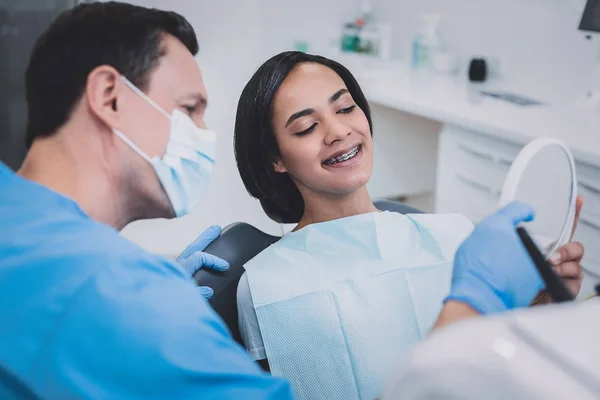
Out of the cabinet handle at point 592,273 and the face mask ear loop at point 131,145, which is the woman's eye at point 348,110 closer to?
the face mask ear loop at point 131,145

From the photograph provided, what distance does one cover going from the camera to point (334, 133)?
1397mm

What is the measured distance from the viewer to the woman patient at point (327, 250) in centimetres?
129

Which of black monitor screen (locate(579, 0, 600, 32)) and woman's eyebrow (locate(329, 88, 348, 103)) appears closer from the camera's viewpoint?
woman's eyebrow (locate(329, 88, 348, 103))

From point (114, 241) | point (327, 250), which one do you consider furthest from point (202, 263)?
point (114, 241)

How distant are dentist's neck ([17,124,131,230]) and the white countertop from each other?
1.30 metres

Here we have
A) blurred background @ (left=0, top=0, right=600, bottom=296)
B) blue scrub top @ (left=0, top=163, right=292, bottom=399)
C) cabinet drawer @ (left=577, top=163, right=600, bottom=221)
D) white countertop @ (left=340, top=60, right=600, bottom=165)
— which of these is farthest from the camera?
blurred background @ (left=0, top=0, right=600, bottom=296)

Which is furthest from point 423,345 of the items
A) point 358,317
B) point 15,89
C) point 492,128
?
point 15,89

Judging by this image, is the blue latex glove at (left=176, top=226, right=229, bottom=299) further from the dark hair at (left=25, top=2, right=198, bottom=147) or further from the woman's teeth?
the dark hair at (left=25, top=2, right=198, bottom=147)

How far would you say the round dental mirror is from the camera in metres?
1.05

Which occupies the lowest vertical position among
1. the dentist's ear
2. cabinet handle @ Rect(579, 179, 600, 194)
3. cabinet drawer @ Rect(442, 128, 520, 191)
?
cabinet drawer @ Rect(442, 128, 520, 191)

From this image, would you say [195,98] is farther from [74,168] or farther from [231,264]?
[231,264]

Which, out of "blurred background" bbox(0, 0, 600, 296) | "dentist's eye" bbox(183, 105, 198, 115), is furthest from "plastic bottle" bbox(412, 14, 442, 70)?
"dentist's eye" bbox(183, 105, 198, 115)

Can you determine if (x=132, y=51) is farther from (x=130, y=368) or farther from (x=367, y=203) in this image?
(x=367, y=203)

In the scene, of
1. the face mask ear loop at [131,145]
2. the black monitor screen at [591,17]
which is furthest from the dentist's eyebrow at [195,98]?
the black monitor screen at [591,17]
